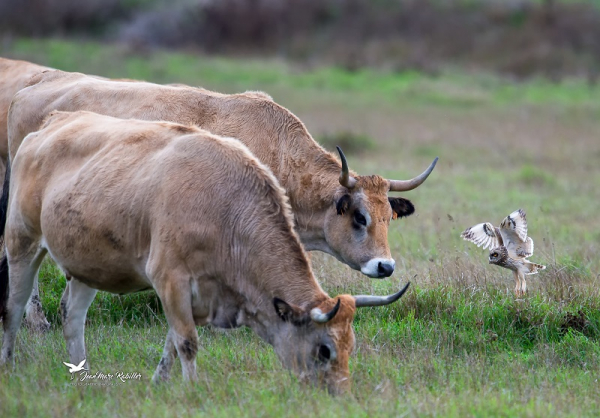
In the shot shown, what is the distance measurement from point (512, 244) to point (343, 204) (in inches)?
65.9

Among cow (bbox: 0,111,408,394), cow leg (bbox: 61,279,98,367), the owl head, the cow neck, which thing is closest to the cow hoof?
cow leg (bbox: 61,279,98,367)

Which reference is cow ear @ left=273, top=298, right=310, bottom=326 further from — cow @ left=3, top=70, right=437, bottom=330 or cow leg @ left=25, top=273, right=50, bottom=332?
cow leg @ left=25, top=273, right=50, bottom=332

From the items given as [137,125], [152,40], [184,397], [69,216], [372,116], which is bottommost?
[152,40]

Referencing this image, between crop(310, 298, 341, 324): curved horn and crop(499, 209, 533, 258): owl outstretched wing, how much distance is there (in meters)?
3.03

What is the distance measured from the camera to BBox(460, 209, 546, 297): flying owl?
26.0 feet

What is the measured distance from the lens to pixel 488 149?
66.8ft

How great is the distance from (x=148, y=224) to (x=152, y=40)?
33.8 metres

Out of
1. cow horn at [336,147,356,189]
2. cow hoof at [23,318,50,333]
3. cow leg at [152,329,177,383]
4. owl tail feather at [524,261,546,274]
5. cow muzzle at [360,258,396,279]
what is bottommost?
cow hoof at [23,318,50,333]

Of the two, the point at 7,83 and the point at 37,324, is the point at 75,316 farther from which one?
the point at 7,83

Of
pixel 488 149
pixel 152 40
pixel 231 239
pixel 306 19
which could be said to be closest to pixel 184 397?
pixel 231 239

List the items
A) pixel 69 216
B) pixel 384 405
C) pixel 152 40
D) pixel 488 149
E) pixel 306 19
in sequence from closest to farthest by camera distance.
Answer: pixel 384 405 → pixel 69 216 → pixel 488 149 → pixel 152 40 → pixel 306 19

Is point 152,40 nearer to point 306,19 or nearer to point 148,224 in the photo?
point 306,19

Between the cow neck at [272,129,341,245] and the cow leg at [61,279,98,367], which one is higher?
the cow neck at [272,129,341,245]

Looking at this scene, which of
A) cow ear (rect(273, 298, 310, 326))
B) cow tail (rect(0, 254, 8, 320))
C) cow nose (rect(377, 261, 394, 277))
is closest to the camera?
cow ear (rect(273, 298, 310, 326))
